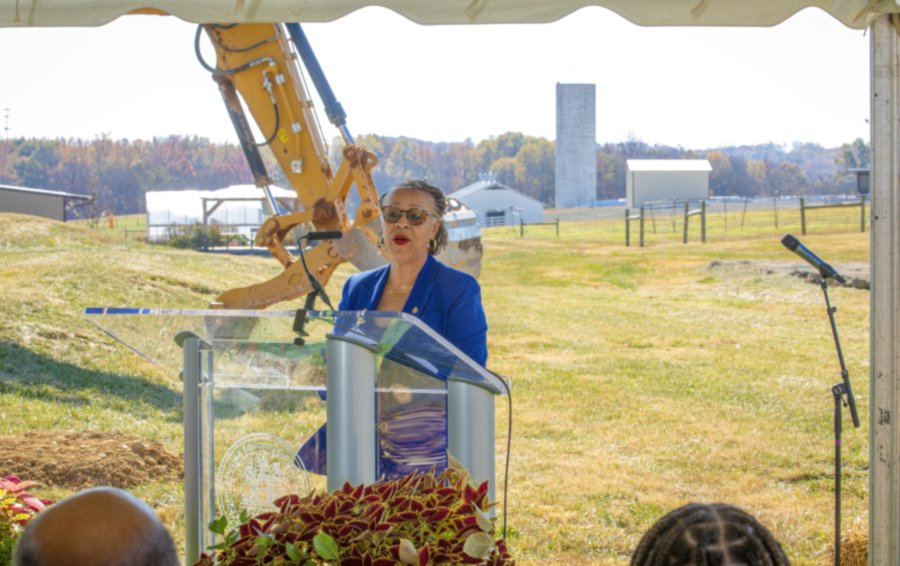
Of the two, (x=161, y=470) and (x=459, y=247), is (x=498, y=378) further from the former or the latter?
(x=459, y=247)

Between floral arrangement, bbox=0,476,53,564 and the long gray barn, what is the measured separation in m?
28.2

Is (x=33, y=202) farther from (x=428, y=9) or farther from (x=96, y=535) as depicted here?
(x=96, y=535)

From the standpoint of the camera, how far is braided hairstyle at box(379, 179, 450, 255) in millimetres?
3543

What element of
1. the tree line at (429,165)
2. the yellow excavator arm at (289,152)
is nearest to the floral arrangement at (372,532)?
the yellow excavator arm at (289,152)

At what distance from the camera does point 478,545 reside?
65.5 inches

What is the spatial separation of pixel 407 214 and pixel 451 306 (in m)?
0.37

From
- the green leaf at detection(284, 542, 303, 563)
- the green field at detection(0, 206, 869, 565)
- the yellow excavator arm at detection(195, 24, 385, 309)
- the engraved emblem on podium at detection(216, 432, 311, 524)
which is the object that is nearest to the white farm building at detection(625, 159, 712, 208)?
the green field at detection(0, 206, 869, 565)

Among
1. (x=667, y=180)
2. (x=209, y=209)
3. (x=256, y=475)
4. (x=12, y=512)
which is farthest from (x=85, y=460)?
(x=667, y=180)

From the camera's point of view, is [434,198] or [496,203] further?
[496,203]

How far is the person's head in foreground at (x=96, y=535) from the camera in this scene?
43.9 inches

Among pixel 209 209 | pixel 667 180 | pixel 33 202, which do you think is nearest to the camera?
pixel 33 202

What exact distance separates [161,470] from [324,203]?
9.09ft

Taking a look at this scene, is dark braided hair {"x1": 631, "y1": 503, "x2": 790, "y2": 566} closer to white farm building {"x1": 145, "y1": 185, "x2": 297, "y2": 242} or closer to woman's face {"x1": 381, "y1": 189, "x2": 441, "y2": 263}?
woman's face {"x1": 381, "y1": 189, "x2": 441, "y2": 263}

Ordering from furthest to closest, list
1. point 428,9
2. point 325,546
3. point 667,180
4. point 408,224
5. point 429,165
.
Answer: point 429,165 → point 667,180 → point 408,224 → point 428,9 → point 325,546
